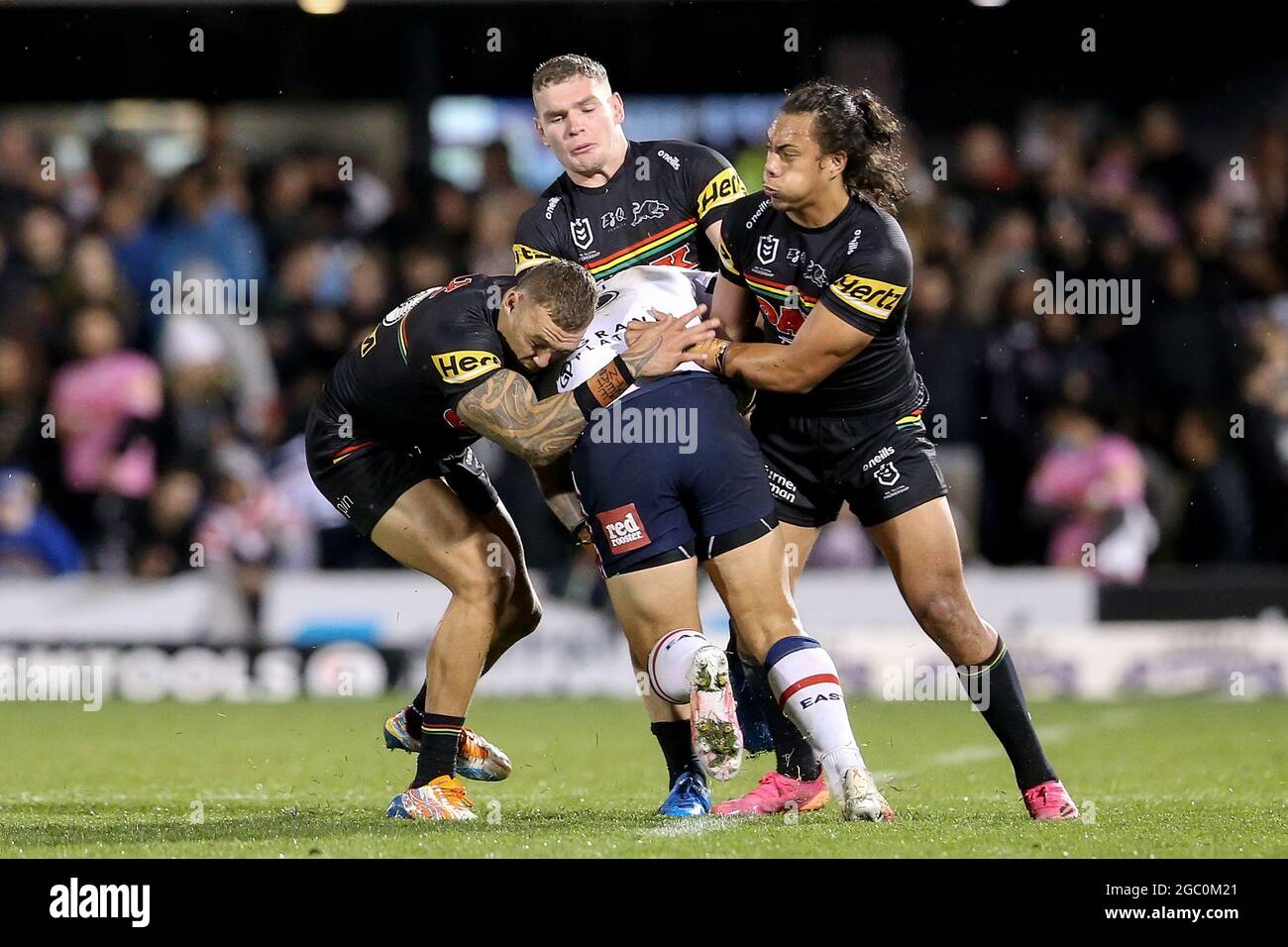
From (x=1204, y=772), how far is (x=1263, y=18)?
10.4 m

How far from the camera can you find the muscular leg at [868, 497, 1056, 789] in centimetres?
638

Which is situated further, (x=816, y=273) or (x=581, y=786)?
(x=581, y=786)

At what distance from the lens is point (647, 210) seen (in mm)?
7000

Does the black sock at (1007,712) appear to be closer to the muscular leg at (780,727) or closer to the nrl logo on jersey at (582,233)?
the muscular leg at (780,727)

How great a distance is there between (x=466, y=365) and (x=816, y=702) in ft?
5.51

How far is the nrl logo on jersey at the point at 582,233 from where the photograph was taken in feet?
23.1

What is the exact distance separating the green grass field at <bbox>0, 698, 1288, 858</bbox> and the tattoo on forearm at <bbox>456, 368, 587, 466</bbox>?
1.30 m

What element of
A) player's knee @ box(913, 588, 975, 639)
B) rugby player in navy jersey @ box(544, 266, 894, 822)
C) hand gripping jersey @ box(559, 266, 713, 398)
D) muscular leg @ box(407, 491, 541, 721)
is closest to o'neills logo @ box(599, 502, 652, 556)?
rugby player in navy jersey @ box(544, 266, 894, 822)

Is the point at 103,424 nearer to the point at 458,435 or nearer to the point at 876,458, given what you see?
the point at 458,435

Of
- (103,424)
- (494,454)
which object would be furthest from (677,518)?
(103,424)

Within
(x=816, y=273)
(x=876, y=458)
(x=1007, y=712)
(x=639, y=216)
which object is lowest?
(x=1007, y=712)

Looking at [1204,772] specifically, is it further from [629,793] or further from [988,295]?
[988,295]

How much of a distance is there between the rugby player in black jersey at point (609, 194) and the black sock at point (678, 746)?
5.81 ft
